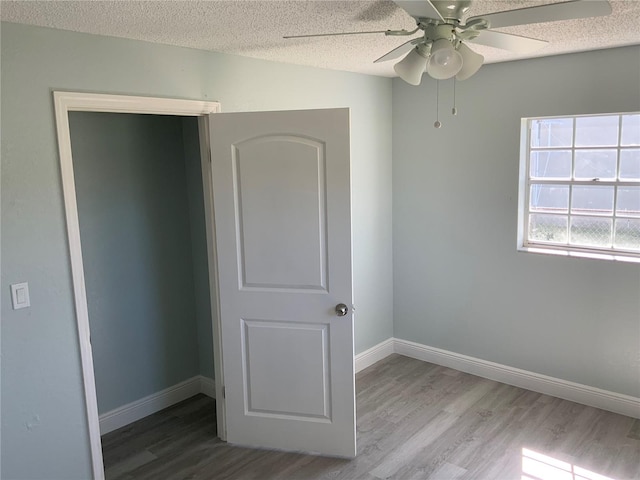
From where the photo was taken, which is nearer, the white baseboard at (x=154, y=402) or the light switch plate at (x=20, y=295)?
the light switch plate at (x=20, y=295)

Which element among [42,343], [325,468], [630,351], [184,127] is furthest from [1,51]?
[630,351]

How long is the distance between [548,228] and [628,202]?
542mm

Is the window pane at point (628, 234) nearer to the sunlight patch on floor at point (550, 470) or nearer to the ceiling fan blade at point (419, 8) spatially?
the sunlight patch on floor at point (550, 470)

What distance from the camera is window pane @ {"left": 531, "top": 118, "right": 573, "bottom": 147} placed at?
358cm

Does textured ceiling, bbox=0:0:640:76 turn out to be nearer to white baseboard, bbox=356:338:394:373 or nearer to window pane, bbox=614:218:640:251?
window pane, bbox=614:218:640:251

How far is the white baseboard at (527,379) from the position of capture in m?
3.47

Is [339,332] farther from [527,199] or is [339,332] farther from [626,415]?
[626,415]

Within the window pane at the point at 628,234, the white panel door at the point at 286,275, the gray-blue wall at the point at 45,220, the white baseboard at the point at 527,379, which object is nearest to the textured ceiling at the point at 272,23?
the gray-blue wall at the point at 45,220

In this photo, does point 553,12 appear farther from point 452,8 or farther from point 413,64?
point 413,64

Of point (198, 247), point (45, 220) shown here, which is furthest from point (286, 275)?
point (45, 220)

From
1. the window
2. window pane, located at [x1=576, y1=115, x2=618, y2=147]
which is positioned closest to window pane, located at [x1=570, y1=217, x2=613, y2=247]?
the window

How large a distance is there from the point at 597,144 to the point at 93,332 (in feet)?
11.7

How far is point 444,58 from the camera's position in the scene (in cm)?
195

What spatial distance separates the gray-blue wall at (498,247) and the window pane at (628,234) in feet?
0.60
